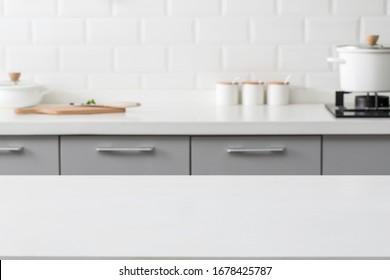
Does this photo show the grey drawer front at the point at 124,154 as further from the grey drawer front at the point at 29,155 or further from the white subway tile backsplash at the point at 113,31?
the white subway tile backsplash at the point at 113,31

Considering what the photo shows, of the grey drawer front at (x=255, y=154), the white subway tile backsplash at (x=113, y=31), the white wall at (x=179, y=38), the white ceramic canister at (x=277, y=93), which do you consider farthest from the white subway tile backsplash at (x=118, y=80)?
the grey drawer front at (x=255, y=154)

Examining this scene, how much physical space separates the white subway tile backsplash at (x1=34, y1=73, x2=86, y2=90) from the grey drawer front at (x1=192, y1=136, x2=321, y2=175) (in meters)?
0.94

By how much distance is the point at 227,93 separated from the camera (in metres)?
3.56

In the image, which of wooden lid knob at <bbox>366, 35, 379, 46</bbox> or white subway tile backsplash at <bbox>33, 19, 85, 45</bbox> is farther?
white subway tile backsplash at <bbox>33, 19, 85, 45</bbox>

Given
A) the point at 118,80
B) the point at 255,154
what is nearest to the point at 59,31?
the point at 118,80

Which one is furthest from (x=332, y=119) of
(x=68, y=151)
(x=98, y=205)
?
(x=98, y=205)

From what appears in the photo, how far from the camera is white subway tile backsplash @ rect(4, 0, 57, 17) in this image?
3.64 meters

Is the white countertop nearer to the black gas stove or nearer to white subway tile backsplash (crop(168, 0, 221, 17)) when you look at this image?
the black gas stove

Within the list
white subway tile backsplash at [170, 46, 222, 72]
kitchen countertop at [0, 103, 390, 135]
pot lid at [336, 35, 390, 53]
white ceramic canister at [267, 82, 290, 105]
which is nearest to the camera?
kitchen countertop at [0, 103, 390, 135]

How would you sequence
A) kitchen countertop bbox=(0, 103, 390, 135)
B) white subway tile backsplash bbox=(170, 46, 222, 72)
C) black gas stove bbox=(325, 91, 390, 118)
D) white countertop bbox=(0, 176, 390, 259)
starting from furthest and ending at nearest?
1. white subway tile backsplash bbox=(170, 46, 222, 72)
2. black gas stove bbox=(325, 91, 390, 118)
3. kitchen countertop bbox=(0, 103, 390, 135)
4. white countertop bbox=(0, 176, 390, 259)

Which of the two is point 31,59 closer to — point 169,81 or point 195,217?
point 169,81

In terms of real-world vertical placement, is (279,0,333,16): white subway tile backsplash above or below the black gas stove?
above

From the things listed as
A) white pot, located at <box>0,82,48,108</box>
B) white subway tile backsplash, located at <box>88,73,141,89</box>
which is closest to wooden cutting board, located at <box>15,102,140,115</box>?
white pot, located at <box>0,82,48,108</box>

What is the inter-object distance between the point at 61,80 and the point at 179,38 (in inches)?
22.9
